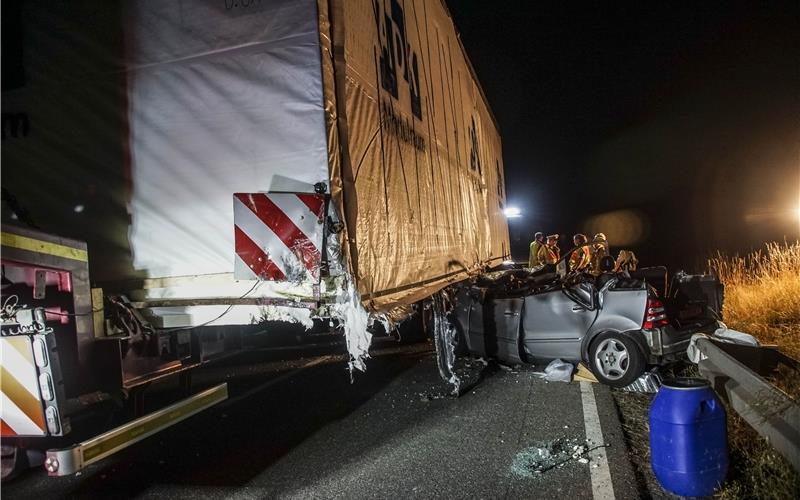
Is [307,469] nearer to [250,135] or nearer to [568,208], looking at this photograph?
[250,135]

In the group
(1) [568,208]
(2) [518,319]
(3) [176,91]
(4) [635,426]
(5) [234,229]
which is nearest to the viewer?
Result: (5) [234,229]

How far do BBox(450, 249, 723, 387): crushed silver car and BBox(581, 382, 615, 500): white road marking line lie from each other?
1.84 ft

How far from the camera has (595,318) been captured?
5.44 meters

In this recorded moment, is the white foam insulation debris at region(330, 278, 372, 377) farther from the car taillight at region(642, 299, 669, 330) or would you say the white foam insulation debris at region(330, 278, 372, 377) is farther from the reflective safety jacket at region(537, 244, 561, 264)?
the reflective safety jacket at region(537, 244, 561, 264)

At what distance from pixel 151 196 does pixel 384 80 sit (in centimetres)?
218

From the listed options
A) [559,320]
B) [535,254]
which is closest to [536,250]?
[535,254]

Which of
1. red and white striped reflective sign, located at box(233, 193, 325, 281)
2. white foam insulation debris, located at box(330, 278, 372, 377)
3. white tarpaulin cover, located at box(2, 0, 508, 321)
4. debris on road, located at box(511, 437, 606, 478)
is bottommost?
debris on road, located at box(511, 437, 606, 478)

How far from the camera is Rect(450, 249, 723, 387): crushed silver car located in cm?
507

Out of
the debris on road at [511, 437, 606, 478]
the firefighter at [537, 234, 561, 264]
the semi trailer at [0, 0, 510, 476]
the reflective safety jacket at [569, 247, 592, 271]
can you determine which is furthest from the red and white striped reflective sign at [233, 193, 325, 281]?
the firefighter at [537, 234, 561, 264]

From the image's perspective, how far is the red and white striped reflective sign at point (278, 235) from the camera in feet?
10.9

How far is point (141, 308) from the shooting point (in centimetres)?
370

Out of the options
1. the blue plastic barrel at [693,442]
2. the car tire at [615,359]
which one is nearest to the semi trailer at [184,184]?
the blue plastic barrel at [693,442]

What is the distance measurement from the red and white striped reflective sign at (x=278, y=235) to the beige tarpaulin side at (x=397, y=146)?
0.23 metres

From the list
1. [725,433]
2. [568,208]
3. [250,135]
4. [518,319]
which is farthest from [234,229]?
[568,208]
